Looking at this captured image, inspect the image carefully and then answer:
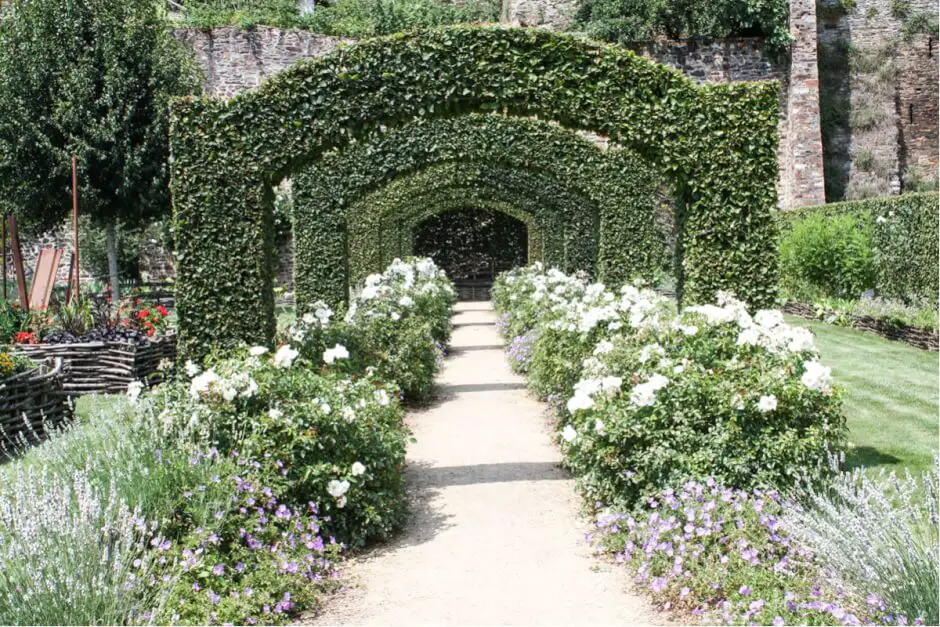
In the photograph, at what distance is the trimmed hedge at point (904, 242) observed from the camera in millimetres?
12086

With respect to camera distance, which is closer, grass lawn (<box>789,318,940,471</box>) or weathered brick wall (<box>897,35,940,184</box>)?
grass lawn (<box>789,318,940,471</box>)

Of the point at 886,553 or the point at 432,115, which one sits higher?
the point at 432,115

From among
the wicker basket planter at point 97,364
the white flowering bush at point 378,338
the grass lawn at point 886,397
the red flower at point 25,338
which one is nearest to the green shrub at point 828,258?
the grass lawn at point 886,397

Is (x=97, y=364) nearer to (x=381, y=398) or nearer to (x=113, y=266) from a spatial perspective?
(x=381, y=398)

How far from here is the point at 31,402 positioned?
7211mm

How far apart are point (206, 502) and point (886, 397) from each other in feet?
20.5

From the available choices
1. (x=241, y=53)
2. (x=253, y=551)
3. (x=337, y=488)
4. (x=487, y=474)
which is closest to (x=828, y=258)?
(x=487, y=474)

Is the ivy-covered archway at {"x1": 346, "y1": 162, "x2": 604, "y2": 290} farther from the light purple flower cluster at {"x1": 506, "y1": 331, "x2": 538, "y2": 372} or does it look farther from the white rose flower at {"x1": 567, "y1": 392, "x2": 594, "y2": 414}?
the white rose flower at {"x1": 567, "y1": 392, "x2": 594, "y2": 414}

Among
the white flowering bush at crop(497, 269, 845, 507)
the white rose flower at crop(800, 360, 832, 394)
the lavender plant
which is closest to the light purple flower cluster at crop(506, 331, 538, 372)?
the white flowering bush at crop(497, 269, 845, 507)

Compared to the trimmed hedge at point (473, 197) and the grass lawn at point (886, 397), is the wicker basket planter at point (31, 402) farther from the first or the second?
the trimmed hedge at point (473, 197)

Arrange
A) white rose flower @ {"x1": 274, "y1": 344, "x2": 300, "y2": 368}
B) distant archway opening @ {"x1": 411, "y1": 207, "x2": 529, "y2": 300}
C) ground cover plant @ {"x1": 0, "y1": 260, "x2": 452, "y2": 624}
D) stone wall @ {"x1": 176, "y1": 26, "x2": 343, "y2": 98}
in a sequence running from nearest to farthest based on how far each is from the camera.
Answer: ground cover plant @ {"x1": 0, "y1": 260, "x2": 452, "y2": 624}, white rose flower @ {"x1": 274, "y1": 344, "x2": 300, "y2": 368}, stone wall @ {"x1": 176, "y1": 26, "x2": 343, "y2": 98}, distant archway opening @ {"x1": 411, "y1": 207, "x2": 529, "y2": 300}

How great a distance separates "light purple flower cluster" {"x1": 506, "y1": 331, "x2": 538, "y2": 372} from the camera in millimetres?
10797

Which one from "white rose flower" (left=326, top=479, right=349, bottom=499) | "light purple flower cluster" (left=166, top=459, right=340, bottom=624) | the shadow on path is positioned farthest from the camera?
the shadow on path

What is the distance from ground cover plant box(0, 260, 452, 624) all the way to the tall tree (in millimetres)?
10302
